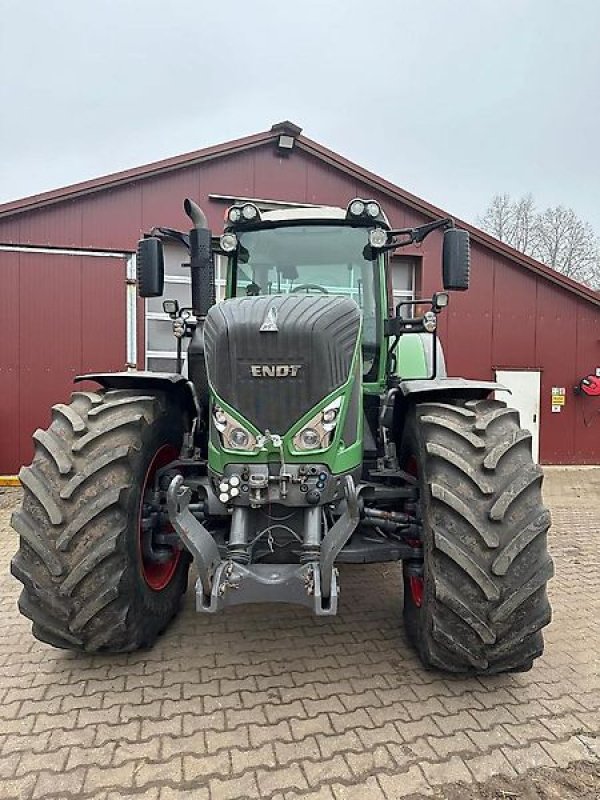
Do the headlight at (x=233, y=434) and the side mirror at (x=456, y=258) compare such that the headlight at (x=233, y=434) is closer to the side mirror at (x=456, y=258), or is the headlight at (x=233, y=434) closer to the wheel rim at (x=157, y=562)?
the wheel rim at (x=157, y=562)

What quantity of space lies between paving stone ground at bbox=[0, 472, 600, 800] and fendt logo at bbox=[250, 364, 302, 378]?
1523 mm

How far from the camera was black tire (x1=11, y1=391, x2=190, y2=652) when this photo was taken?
2756 mm

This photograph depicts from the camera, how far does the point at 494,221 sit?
104 feet

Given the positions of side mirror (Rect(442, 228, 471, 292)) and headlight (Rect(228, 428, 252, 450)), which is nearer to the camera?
headlight (Rect(228, 428, 252, 450))

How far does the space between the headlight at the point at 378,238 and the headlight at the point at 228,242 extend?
36.1 inches

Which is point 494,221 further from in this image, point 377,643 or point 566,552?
point 377,643

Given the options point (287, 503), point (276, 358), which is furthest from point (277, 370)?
point (287, 503)

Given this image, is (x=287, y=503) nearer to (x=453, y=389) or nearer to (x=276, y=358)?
(x=276, y=358)

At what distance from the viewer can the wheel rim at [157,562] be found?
10.5ft

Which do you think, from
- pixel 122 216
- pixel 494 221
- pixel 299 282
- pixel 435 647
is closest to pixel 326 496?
pixel 435 647

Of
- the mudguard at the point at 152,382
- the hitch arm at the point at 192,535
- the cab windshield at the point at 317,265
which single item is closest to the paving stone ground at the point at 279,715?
the hitch arm at the point at 192,535

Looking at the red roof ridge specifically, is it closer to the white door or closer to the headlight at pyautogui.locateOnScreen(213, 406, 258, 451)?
the white door

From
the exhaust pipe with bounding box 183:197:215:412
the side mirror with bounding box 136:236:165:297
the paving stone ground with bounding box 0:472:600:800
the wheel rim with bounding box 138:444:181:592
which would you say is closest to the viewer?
the paving stone ground with bounding box 0:472:600:800

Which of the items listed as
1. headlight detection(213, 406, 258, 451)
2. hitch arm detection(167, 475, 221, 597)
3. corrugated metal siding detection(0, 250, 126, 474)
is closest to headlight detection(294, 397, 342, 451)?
headlight detection(213, 406, 258, 451)
